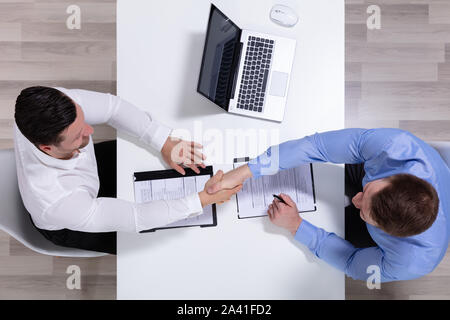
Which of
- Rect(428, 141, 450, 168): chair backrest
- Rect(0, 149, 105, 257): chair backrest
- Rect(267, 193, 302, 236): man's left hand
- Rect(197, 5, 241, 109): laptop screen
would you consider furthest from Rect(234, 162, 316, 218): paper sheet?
Rect(0, 149, 105, 257): chair backrest

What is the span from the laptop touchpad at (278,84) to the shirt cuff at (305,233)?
442 millimetres

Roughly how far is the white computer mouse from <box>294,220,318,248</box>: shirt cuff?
0.67m

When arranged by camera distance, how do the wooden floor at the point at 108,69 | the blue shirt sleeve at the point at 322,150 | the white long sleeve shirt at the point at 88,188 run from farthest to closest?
the wooden floor at the point at 108,69 < the blue shirt sleeve at the point at 322,150 < the white long sleeve shirt at the point at 88,188

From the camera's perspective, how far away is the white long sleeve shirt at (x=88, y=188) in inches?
39.3

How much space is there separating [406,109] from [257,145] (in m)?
1.07

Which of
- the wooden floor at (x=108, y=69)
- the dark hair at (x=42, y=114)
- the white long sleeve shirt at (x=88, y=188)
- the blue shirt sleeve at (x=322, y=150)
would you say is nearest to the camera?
the dark hair at (x=42, y=114)

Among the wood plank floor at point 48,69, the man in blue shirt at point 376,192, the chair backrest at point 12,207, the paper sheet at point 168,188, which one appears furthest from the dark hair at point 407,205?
the wood plank floor at point 48,69

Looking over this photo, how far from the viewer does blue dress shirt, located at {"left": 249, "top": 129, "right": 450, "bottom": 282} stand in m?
1.05

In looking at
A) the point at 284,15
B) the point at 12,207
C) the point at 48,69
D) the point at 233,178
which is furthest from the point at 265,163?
the point at 48,69

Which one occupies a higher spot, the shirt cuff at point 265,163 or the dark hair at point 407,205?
the shirt cuff at point 265,163

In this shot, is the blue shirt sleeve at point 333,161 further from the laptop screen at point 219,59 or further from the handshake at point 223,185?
the laptop screen at point 219,59

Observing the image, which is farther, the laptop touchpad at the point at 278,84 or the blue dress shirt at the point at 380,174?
the laptop touchpad at the point at 278,84

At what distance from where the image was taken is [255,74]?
3.92ft

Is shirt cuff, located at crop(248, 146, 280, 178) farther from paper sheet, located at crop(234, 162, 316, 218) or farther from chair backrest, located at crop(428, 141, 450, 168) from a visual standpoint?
chair backrest, located at crop(428, 141, 450, 168)
